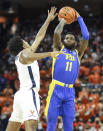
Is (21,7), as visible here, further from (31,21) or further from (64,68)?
(64,68)

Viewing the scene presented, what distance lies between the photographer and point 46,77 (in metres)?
12.8

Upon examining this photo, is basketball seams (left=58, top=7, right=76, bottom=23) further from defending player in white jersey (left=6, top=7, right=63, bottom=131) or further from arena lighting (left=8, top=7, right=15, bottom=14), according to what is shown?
arena lighting (left=8, top=7, right=15, bottom=14)

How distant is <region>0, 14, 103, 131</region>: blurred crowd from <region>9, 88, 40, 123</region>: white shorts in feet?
14.1

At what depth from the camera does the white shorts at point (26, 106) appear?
4.75 m

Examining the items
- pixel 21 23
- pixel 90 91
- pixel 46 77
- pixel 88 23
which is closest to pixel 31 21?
pixel 21 23

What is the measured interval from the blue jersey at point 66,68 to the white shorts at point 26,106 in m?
0.68

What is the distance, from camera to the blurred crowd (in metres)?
9.80

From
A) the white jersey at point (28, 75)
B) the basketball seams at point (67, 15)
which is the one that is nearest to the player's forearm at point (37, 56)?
the white jersey at point (28, 75)

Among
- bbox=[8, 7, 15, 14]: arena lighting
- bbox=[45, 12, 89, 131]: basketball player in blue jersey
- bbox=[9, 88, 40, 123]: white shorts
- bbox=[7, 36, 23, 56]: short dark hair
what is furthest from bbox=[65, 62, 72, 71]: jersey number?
bbox=[8, 7, 15, 14]: arena lighting

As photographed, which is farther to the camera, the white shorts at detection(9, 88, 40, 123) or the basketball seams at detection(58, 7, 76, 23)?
the basketball seams at detection(58, 7, 76, 23)

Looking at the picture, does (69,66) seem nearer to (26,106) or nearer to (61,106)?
(61,106)

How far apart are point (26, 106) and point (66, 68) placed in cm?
108

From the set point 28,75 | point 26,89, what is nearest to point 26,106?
point 26,89

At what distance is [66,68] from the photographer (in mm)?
5473
